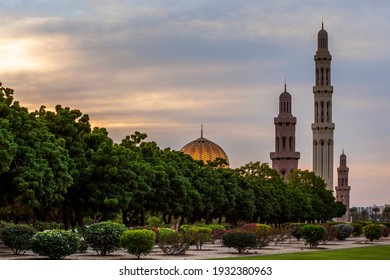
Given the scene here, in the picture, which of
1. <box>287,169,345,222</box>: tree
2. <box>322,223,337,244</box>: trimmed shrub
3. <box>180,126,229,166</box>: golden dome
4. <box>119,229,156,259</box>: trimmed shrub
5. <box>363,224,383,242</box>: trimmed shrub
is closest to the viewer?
<box>119,229,156,259</box>: trimmed shrub

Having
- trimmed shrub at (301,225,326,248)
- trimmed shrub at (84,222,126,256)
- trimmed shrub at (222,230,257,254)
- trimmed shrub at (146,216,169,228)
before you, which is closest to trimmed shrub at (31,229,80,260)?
trimmed shrub at (84,222,126,256)

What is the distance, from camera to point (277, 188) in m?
110

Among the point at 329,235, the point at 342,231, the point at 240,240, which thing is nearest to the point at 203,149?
the point at 342,231

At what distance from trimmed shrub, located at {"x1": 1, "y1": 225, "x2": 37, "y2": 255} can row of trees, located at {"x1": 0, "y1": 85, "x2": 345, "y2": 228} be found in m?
3.68

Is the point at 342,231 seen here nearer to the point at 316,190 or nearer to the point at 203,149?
the point at 316,190

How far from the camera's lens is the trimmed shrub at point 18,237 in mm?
37625

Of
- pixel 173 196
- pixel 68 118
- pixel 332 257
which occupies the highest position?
pixel 68 118

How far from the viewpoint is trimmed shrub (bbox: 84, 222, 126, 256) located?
125 feet

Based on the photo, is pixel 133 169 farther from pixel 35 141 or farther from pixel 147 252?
pixel 147 252

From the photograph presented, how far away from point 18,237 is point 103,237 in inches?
146

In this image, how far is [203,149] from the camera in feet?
645

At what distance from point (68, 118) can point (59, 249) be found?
21.9 meters

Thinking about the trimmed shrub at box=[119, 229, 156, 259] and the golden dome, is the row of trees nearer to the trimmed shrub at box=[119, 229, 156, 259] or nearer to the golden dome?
the trimmed shrub at box=[119, 229, 156, 259]

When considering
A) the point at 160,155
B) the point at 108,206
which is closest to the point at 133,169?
the point at 108,206
